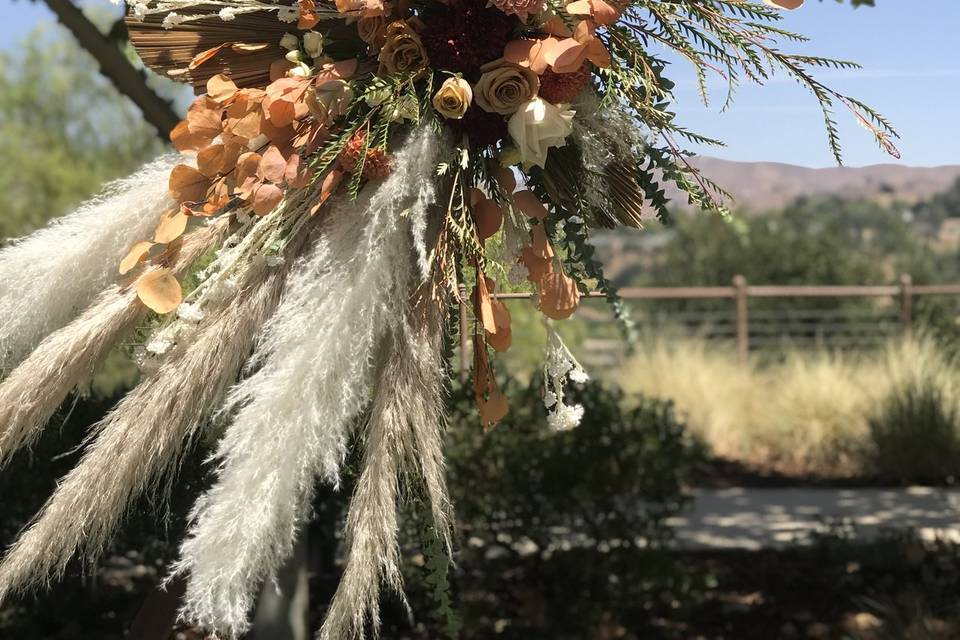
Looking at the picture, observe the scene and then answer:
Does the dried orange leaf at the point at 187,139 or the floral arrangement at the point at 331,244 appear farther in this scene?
the dried orange leaf at the point at 187,139

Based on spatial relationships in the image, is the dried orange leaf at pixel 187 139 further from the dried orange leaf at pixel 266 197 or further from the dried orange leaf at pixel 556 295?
the dried orange leaf at pixel 556 295

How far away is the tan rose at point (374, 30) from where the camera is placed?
1.51m

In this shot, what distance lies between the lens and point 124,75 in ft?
10.8

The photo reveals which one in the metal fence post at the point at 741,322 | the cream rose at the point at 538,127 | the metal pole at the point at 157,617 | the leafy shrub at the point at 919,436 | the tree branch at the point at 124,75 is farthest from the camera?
the metal fence post at the point at 741,322

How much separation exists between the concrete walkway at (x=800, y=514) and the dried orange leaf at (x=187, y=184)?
3.59 metres

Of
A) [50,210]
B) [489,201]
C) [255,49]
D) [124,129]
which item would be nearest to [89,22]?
[255,49]

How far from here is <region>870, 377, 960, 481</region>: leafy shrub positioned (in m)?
6.44

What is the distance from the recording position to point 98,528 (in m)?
1.42

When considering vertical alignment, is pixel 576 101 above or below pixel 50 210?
above

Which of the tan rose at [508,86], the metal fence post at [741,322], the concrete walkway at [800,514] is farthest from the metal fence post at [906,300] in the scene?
the tan rose at [508,86]

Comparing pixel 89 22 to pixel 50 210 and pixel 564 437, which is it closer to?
pixel 564 437

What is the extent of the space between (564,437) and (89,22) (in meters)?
2.44

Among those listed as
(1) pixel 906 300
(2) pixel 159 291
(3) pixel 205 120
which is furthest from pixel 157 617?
(1) pixel 906 300

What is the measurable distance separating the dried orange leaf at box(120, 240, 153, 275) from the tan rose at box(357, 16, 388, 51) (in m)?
0.47
